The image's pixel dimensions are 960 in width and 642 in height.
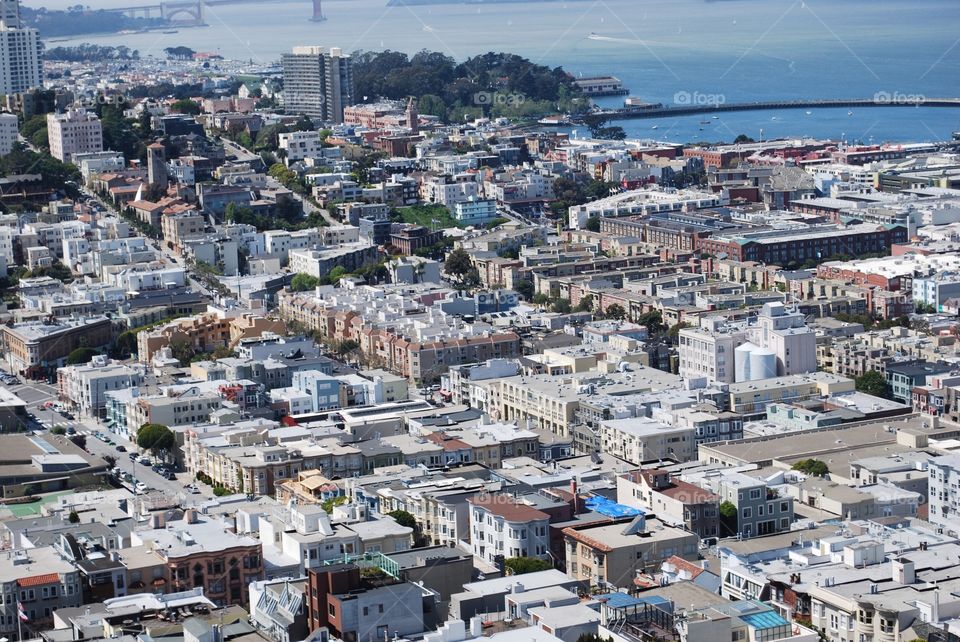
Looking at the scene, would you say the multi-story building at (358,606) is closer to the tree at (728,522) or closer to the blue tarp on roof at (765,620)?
the blue tarp on roof at (765,620)

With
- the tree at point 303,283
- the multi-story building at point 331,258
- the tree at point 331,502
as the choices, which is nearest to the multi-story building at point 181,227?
the multi-story building at point 331,258

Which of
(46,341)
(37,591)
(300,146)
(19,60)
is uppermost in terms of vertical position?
(19,60)

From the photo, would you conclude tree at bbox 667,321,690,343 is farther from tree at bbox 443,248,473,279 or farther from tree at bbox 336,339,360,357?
tree at bbox 443,248,473,279

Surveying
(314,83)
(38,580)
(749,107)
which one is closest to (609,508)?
(38,580)

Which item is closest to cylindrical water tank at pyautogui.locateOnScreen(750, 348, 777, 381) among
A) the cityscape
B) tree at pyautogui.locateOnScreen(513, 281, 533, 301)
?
the cityscape

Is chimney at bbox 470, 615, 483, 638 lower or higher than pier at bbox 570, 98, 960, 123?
lower

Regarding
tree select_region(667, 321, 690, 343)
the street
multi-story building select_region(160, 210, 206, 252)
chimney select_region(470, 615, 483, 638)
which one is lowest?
the street

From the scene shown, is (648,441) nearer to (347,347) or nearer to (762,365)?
(762,365)
